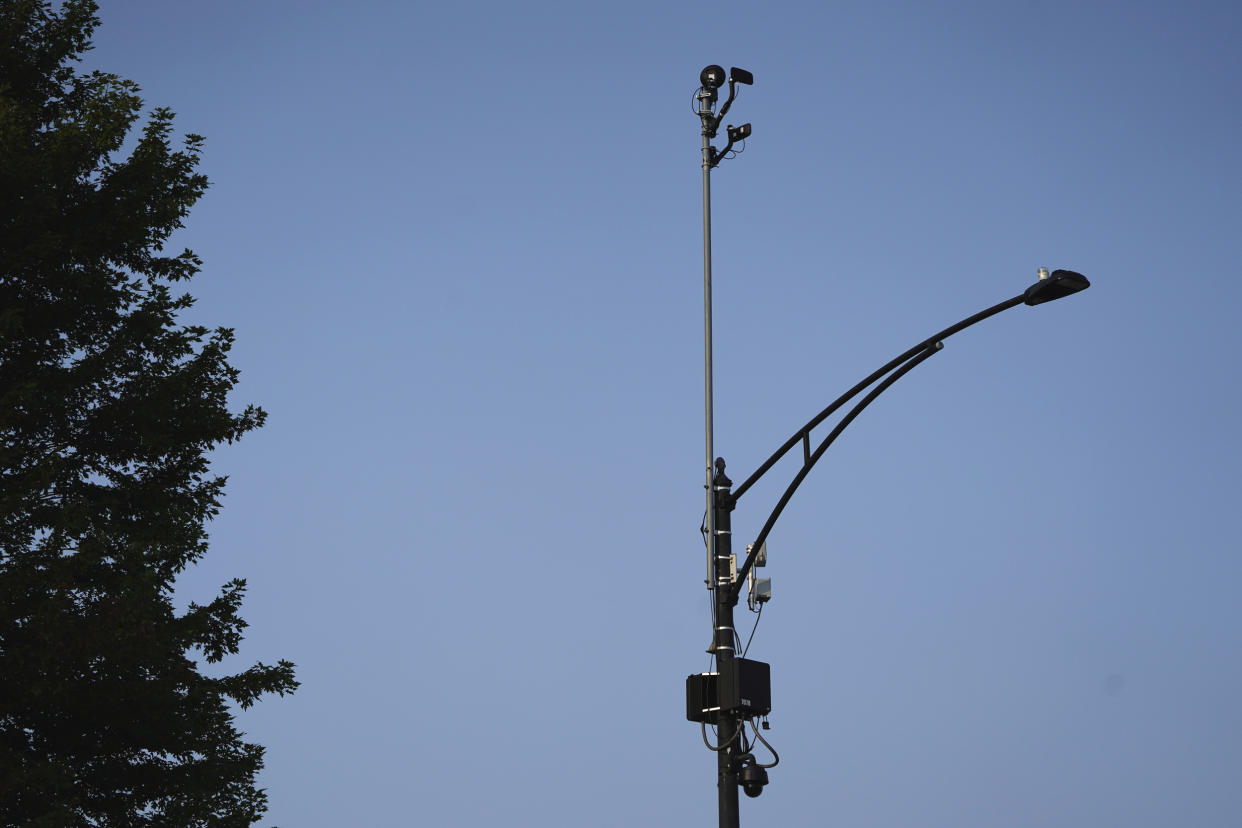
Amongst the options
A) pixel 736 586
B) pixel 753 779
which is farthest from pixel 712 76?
pixel 753 779

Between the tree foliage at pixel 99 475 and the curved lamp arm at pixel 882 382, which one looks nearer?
the curved lamp arm at pixel 882 382

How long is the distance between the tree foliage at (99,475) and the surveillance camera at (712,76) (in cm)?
909

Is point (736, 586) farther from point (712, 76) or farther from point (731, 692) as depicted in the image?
point (712, 76)

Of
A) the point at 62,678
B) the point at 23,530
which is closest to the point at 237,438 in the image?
the point at 23,530

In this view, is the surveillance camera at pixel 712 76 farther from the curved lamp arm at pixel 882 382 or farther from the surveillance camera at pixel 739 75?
the curved lamp arm at pixel 882 382

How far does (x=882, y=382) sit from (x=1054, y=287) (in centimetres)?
190

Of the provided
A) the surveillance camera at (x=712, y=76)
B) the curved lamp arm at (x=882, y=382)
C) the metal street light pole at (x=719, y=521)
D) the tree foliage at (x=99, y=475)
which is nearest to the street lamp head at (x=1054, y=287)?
the curved lamp arm at (x=882, y=382)

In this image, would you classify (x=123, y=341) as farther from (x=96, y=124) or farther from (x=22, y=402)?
(x=96, y=124)

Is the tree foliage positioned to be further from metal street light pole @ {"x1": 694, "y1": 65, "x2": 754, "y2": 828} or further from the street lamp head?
the street lamp head

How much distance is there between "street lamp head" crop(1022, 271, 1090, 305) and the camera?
36.4 feet

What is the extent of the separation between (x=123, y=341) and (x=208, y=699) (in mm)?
5416

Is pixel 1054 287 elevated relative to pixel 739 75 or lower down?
lower down

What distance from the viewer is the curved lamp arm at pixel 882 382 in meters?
11.2

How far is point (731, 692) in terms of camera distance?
11.5m
